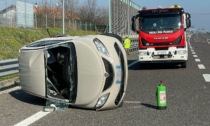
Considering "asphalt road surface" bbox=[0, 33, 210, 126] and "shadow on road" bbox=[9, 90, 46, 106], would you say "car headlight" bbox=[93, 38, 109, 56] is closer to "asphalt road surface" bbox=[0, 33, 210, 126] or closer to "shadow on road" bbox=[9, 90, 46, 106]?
"asphalt road surface" bbox=[0, 33, 210, 126]

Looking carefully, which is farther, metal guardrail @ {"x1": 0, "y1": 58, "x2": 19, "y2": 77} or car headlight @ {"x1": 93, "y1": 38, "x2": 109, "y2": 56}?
metal guardrail @ {"x1": 0, "y1": 58, "x2": 19, "y2": 77}

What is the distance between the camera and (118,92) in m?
7.29

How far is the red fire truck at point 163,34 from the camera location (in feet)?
50.8

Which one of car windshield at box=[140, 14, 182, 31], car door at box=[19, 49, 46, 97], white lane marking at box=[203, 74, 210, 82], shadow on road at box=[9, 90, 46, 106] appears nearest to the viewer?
car door at box=[19, 49, 46, 97]

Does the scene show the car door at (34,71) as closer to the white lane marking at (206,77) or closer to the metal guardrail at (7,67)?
the metal guardrail at (7,67)

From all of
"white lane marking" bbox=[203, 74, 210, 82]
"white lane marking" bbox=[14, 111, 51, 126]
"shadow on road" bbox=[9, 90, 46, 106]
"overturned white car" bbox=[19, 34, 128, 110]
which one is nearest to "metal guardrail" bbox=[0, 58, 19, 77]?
"shadow on road" bbox=[9, 90, 46, 106]

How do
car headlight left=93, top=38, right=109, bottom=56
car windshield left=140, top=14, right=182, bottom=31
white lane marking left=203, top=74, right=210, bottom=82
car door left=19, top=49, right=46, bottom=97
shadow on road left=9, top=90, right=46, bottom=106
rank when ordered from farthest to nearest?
car windshield left=140, top=14, right=182, bottom=31, white lane marking left=203, top=74, right=210, bottom=82, shadow on road left=9, top=90, right=46, bottom=106, car door left=19, top=49, right=46, bottom=97, car headlight left=93, top=38, right=109, bottom=56

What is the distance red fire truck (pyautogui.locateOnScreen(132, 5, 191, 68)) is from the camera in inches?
609

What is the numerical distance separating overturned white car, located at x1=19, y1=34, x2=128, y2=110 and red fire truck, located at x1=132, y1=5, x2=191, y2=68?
817 cm

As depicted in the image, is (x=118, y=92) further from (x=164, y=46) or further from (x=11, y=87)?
(x=164, y=46)

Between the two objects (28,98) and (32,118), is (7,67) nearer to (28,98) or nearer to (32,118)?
(28,98)

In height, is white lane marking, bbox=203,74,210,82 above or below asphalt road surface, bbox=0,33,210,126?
above

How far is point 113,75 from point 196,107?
1754 mm

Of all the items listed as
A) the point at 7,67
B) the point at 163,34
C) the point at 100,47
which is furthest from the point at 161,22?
Answer: the point at 100,47
